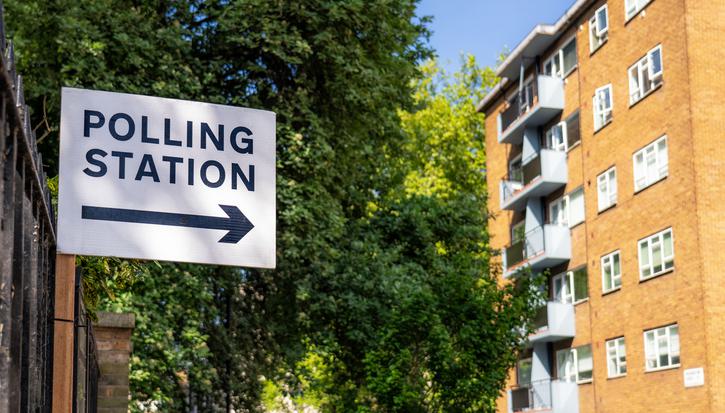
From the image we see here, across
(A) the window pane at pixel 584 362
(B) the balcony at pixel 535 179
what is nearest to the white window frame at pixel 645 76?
(B) the balcony at pixel 535 179

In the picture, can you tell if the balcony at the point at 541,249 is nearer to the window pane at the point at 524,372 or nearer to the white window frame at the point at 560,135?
the white window frame at the point at 560,135

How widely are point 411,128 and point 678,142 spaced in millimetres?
22454

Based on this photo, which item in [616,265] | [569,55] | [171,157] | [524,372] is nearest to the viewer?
[171,157]

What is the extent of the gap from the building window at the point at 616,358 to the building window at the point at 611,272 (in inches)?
64.8

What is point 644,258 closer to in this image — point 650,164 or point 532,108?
point 650,164

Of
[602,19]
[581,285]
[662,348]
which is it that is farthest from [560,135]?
[662,348]

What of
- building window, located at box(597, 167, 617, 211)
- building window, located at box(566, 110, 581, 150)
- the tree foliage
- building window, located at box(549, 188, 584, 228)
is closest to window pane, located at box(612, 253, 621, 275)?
building window, located at box(597, 167, 617, 211)

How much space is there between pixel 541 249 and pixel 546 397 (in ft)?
16.9

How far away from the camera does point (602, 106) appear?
125 feet

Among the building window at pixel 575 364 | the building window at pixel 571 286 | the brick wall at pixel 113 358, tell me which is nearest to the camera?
the brick wall at pixel 113 358

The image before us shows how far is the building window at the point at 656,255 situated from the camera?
32750mm

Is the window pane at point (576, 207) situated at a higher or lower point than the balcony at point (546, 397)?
higher

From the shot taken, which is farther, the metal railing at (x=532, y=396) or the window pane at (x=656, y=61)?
the metal railing at (x=532, y=396)

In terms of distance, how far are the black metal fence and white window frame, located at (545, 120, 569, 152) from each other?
38.6 m
